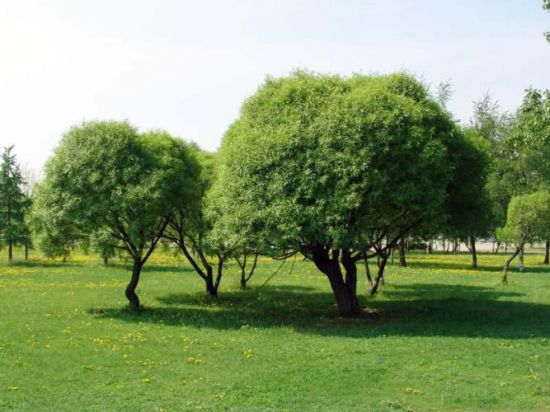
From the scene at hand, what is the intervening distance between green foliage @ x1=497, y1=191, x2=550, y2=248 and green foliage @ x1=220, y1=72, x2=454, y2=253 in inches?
1124

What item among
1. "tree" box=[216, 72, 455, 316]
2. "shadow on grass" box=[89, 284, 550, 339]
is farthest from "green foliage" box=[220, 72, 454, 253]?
"shadow on grass" box=[89, 284, 550, 339]

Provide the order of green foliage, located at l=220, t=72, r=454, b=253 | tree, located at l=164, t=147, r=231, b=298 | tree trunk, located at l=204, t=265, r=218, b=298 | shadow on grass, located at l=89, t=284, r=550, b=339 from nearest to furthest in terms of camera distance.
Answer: green foliage, located at l=220, t=72, r=454, b=253, shadow on grass, located at l=89, t=284, r=550, b=339, tree, located at l=164, t=147, r=231, b=298, tree trunk, located at l=204, t=265, r=218, b=298

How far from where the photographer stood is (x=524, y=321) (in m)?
24.3

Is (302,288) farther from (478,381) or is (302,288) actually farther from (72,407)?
(72,407)

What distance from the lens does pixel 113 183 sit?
83.5 feet

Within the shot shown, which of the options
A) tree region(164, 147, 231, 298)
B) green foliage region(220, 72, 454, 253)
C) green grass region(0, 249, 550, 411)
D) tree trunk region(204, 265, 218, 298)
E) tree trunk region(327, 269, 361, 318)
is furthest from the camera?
tree trunk region(204, 265, 218, 298)

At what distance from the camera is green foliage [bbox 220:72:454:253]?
22219 mm

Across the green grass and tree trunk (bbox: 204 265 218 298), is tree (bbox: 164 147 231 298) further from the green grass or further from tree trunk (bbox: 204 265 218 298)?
the green grass

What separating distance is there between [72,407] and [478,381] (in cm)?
932

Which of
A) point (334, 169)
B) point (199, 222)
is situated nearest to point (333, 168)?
point (334, 169)

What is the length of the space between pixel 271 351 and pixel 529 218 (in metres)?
36.9

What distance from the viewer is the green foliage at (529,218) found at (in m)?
49.7

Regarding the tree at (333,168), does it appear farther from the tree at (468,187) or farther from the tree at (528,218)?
the tree at (528,218)

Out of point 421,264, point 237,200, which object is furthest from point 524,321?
point 421,264
